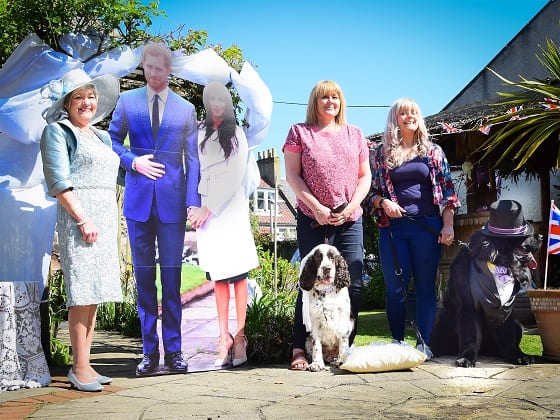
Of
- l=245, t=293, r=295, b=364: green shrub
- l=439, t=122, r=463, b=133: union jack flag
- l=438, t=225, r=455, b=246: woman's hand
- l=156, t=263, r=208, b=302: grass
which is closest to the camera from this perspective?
l=156, t=263, r=208, b=302: grass

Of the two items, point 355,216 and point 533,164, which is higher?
point 533,164

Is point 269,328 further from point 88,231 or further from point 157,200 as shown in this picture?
point 88,231

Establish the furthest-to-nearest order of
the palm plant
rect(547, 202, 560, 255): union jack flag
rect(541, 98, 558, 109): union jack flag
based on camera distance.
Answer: rect(541, 98, 558, 109): union jack flag → the palm plant → rect(547, 202, 560, 255): union jack flag

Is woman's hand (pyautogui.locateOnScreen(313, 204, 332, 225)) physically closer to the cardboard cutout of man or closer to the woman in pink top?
the woman in pink top

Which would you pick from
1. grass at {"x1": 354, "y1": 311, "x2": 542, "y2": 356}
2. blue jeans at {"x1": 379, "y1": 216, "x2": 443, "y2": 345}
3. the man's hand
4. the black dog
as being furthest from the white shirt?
grass at {"x1": 354, "y1": 311, "x2": 542, "y2": 356}

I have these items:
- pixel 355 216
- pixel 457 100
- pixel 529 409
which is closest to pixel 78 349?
pixel 355 216

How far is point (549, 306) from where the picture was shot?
4.84 metres

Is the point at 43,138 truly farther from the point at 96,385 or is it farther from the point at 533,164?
the point at 533,164

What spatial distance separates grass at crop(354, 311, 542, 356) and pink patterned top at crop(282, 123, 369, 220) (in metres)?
2.05

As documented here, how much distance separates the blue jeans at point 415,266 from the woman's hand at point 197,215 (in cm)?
139

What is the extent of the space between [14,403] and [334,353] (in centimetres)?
221

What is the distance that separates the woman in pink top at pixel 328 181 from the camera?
5008mm

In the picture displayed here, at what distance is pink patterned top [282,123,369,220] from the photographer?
5.02 metres

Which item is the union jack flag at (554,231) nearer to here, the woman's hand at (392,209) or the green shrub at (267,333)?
the woman's hand at (392,209)
